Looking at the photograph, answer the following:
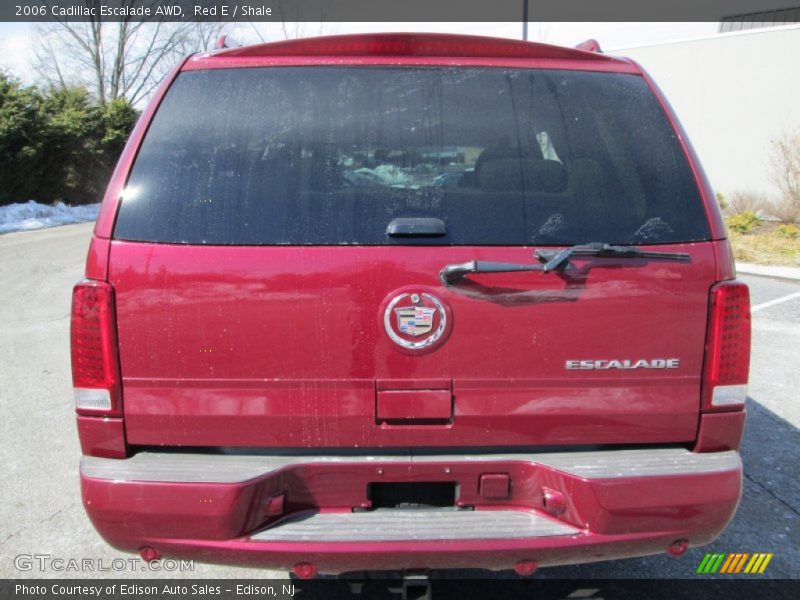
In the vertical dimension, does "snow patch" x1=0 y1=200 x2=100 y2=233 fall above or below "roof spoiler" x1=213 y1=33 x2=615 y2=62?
below

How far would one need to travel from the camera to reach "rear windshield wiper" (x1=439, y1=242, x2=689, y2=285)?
75.8 inches

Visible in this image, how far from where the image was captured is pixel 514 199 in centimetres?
207

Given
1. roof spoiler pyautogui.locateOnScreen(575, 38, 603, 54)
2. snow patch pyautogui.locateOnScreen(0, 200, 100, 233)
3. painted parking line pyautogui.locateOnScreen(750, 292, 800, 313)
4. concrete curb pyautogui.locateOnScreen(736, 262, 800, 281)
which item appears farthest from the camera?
snow patch pyautogui.locateOnScreen(0, 200, 100, 233)

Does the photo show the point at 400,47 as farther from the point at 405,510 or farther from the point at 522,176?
the point at 405,510

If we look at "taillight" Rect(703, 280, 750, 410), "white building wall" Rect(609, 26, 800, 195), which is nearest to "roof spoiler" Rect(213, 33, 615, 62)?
"taillight" Rect(703, 280, 750, 410)

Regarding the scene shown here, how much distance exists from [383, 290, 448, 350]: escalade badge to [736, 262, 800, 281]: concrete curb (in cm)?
977

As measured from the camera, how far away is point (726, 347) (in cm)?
204

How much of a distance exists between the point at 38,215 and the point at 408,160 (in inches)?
772

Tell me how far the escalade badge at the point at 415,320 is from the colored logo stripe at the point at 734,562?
76.7 inches

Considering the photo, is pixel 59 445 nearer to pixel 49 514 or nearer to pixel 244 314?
pixel 49 514

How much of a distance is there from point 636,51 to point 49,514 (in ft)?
65.6

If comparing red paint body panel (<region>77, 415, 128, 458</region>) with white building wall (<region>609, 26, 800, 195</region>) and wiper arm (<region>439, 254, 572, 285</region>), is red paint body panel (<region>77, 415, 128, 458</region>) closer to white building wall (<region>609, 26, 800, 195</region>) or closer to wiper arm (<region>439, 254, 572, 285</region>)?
wiper arm (<region>439, 254, 572, 285</region>)
